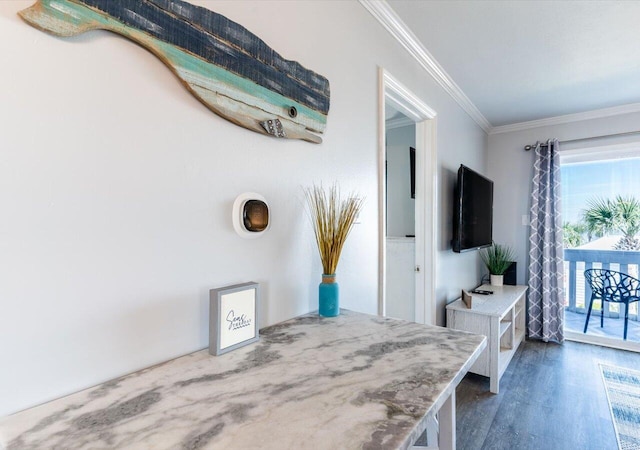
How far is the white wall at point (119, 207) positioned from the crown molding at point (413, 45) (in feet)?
1.91

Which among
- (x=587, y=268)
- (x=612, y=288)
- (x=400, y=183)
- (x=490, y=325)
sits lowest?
(x=490, y=325)

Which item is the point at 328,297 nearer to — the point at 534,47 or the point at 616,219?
the point at 534,47

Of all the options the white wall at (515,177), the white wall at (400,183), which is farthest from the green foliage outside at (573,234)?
the white wall at (400,183)

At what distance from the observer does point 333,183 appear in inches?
55.6

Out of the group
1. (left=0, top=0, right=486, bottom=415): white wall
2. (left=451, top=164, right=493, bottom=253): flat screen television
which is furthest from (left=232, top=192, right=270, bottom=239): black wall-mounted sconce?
(left=451, top=164, right=493, bottom=253): flat screen television

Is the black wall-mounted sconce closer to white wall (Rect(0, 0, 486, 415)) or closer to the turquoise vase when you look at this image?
white wall (Rect(0, 0, 486, 415))

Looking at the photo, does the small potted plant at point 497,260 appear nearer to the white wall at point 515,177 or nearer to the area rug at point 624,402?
the white wall at point 515,177

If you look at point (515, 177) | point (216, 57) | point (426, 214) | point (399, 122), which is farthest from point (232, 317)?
point (515, 177)

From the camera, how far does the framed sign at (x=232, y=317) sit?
86 centimetres

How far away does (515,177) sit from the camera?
12.5 ft

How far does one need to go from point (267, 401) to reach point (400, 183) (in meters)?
2.68

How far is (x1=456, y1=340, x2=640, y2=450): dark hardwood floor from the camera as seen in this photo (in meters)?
1.84

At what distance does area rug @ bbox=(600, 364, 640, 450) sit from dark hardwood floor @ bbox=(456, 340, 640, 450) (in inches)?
1.6

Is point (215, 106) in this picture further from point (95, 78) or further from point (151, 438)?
point (151, 438)
